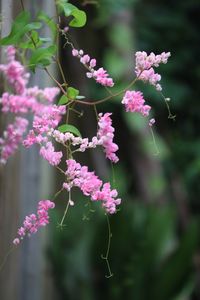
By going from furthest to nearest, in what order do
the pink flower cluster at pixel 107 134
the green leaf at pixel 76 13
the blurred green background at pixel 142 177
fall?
the blurred green background at pixel 142 177 < the green leaf at pixel 76 13 < the pink flower cluster at pixel 107 134

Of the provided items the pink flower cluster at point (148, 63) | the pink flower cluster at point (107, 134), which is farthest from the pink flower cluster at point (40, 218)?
the pink flower cluster at point (148, 63)

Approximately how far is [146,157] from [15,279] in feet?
3.16

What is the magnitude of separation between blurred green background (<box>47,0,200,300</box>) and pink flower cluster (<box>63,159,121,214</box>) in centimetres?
130

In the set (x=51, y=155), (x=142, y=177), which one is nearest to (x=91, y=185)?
(x=51, y=155)

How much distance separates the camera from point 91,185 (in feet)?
2.67

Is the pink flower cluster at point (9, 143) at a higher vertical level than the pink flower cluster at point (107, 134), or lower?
lower

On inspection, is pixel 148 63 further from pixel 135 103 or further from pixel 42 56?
pixel 42 56

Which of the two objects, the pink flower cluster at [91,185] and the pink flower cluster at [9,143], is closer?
the pink flower cluster at [91,185]

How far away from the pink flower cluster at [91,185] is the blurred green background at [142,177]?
1.30 metres

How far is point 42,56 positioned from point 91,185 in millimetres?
242

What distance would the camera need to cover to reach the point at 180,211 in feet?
9.94

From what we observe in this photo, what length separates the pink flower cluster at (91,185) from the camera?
0.82 meters

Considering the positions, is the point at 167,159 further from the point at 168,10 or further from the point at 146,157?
the point at 168,10

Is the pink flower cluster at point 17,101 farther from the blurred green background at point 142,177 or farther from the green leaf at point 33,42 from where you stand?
the blurred green background at point 142,177
